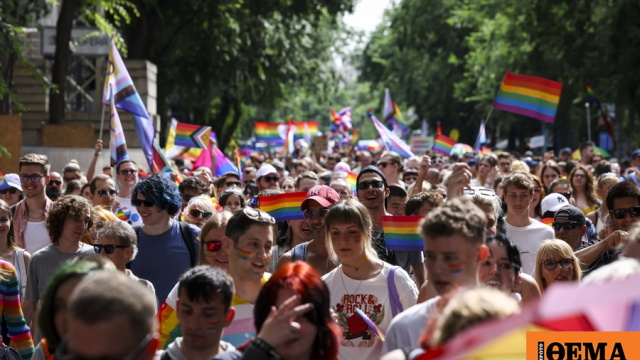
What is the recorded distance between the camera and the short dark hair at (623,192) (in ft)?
24.8

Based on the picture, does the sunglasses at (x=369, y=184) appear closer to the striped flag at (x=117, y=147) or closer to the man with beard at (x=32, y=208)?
the man with beard at (x=32, y=208)

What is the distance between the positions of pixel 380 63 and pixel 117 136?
145ft

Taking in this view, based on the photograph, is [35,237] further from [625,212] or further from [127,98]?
[127,98]

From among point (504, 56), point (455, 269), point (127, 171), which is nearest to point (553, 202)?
point (127, 171)

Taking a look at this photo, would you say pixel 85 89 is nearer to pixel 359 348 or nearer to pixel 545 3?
pixel 545 3

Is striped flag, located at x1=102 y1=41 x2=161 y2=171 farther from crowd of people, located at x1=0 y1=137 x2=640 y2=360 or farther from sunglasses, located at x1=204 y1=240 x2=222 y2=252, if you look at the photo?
sunglasses, located at x1=204 y1=240 x2=222 y2=252

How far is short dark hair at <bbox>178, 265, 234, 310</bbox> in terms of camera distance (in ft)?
13.9

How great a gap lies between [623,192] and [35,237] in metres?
4.45

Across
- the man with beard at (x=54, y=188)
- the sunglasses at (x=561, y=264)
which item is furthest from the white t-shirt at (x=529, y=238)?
the man with beard at (x=54, y=188)

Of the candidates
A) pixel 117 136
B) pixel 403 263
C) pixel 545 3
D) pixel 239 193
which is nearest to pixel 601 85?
pixel 545 3

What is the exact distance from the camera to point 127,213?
31.9 feet

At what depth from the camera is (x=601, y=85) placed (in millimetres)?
24500

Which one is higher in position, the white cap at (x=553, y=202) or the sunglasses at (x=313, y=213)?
the white cap at (x=553, y=202)

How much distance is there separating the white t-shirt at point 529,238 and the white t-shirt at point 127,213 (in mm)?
3360
